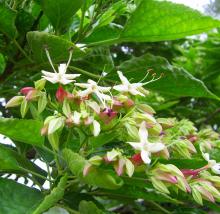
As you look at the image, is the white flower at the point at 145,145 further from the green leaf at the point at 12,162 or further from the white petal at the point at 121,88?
the green leaf at the point at 12,162

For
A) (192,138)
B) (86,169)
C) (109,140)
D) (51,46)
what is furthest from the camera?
(192,138)

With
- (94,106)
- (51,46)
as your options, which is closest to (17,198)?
(94,106)

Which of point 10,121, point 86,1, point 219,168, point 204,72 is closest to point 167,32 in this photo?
point 86,1

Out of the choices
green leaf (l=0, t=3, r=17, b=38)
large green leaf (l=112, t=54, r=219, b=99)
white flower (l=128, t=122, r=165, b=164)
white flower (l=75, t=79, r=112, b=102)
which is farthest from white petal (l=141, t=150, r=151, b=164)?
green leaf (l=0, t=3, r=17, b=38)

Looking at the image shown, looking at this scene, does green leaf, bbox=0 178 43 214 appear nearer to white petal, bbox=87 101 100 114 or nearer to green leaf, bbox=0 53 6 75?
white petal, bbox=87 101 100 114

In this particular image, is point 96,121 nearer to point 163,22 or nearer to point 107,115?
point 107,115

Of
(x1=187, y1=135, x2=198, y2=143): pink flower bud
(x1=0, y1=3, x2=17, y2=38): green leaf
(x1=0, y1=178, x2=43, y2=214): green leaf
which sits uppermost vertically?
(x1=0, y1=3, x2=17, y2=38): green leaf

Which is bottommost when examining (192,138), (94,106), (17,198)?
(192,138)
